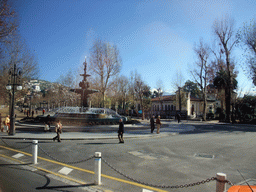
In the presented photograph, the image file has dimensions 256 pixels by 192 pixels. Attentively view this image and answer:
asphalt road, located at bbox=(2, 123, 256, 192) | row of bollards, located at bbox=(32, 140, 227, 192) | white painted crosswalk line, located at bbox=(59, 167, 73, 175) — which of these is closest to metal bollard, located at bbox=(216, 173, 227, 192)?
row of bollards, located at bbox=(32, 140, 227, 192)

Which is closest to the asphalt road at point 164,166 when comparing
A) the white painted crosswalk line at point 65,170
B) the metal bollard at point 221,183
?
the white painted crosswalk line at point 65,170

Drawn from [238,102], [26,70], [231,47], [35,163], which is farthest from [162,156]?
[238,102]

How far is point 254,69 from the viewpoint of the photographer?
104ft

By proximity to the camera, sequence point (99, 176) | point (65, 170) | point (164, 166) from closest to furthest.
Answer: point (99, 176), point (65, 170), point (164, 166)

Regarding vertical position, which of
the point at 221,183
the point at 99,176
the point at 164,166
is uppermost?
the point at 221,183

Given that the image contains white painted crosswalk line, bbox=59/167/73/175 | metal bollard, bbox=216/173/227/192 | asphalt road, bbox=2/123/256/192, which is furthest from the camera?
white painted crosswalk line, bbox=59/167/73/175

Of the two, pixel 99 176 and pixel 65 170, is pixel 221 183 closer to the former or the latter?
pixel 99 176

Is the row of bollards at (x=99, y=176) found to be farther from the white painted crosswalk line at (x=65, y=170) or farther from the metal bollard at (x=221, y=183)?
the white painted crosswalk line at (x=65, y=170)

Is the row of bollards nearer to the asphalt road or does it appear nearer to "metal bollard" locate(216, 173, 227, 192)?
"metal bollard" locate(216, 173, 227, 192)

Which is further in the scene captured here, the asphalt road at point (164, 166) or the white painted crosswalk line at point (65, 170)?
the white painted crosswalk line at point (65, 170)

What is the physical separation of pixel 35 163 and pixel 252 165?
816cm

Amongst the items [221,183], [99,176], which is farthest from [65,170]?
[221,183]

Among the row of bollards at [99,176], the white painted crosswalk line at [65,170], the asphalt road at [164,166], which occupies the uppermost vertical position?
the row of bollards at [99,176]

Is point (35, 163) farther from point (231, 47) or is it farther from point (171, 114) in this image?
point (171, 114)
